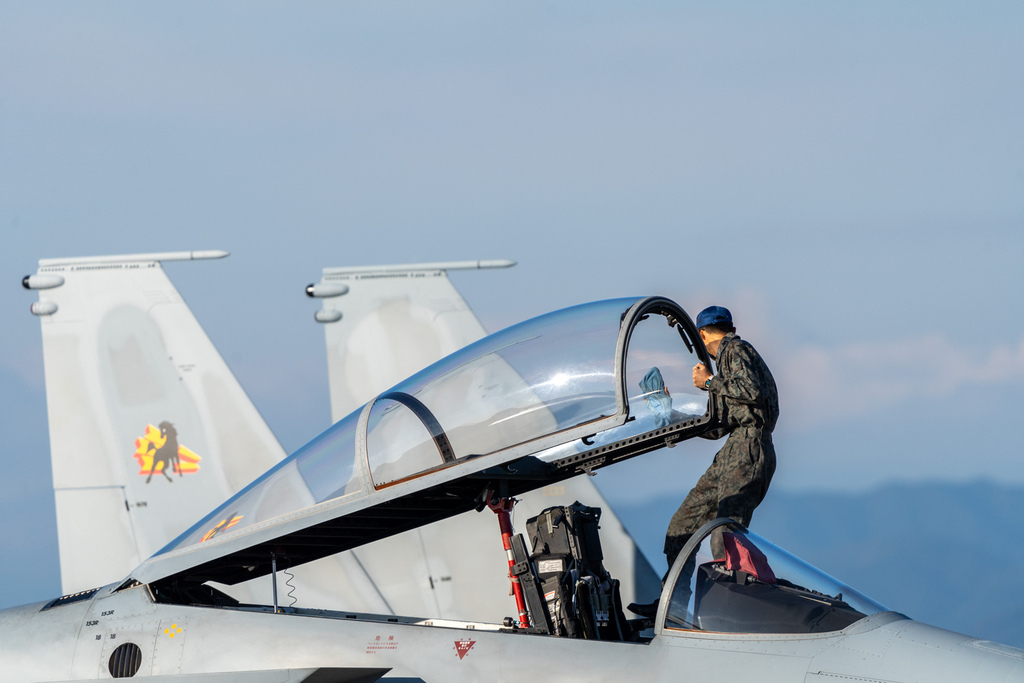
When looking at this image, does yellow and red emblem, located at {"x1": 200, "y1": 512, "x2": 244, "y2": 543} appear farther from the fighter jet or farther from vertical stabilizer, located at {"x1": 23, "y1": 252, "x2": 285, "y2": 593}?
vertical stabilizer, located at {"x1": 23, "y1": 252, "x2": 285, "y2": 593}

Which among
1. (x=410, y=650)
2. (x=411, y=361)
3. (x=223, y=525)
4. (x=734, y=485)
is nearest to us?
(x=410, y=650)

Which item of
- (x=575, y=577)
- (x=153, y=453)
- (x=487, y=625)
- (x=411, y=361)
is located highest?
(x=411, y=361)

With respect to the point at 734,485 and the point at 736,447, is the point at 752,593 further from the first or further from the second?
the point at 736,447

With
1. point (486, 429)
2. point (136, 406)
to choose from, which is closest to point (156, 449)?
point (136, 406)

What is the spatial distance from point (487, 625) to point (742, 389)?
5.98ft

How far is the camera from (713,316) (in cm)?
520

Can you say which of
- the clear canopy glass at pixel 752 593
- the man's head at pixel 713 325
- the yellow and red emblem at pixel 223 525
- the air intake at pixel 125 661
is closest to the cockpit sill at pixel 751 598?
the clear canopy glass at pixel 752 593

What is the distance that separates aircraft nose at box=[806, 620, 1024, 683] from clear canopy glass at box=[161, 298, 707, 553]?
1.34m

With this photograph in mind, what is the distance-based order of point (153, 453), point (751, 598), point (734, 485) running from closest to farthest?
1. point (751, 598)
2. point (734, 485)
3. point (153, 453)

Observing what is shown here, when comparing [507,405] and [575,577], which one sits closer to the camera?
[575,577]

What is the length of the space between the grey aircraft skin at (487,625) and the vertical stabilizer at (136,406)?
591 centimetres

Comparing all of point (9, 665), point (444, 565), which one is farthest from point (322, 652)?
point (444, 565)

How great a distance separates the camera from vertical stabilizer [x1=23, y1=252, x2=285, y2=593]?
1118 cm

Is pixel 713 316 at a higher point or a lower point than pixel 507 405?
higher
